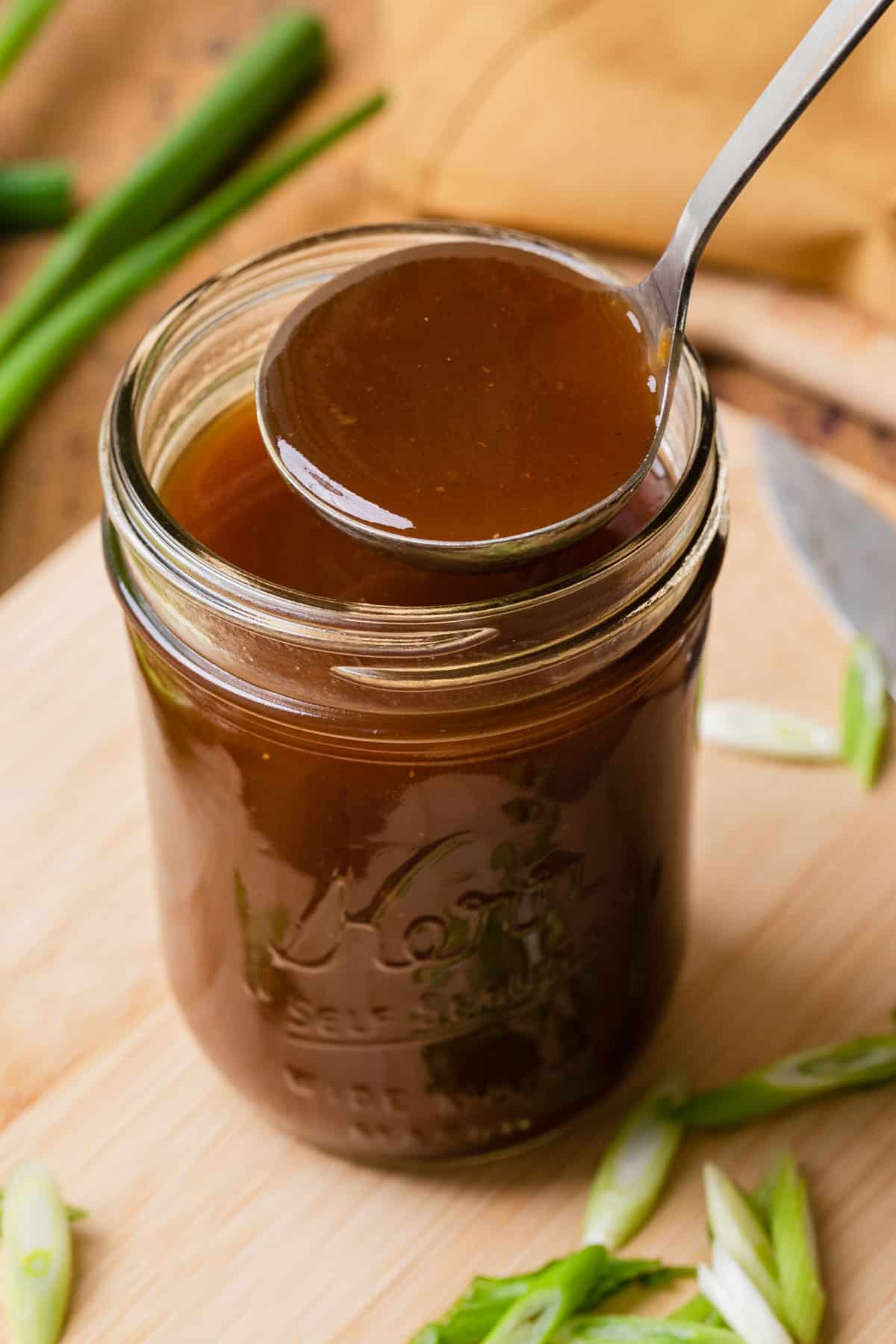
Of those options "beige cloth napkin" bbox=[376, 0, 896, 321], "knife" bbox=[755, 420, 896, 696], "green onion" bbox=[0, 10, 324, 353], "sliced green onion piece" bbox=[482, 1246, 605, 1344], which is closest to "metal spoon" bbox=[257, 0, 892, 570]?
"sliced green onion piece" bbox=[482, 1246, 605, 1344]

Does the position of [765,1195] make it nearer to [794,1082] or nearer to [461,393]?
[794,1082]

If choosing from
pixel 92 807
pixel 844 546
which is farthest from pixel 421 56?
pixel 92 807

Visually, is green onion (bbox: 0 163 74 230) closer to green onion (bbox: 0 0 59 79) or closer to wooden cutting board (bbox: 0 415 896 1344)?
green onion (bbox: 0 0 59 79)

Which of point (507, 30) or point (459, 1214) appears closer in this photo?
point (459, 1214)

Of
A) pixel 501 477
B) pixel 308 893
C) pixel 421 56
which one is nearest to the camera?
pixel 501 477

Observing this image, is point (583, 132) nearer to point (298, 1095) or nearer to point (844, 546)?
point (844, 546)

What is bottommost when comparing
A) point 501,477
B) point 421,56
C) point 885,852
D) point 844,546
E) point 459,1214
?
point 459,1214
